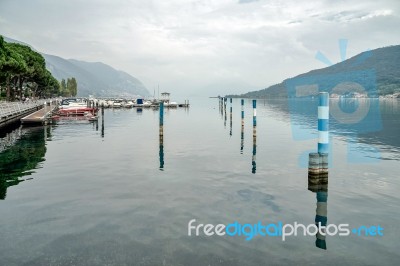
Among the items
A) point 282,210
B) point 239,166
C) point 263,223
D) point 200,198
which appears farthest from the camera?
point 239,166

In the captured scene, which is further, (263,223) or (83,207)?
(83,207)

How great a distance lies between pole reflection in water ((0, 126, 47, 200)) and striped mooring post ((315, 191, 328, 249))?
1125cm

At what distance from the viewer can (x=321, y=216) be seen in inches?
460

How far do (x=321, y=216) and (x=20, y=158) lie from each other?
18.6 m

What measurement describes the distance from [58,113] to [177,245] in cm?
5367

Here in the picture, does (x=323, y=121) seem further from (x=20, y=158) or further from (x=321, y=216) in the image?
(x=20, y=158)

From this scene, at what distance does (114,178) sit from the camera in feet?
56.2

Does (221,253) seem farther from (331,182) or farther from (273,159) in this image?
(273,159)

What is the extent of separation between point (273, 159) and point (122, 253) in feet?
55.1

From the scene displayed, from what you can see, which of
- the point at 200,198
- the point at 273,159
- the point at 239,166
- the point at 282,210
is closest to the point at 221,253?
the point at 282,210

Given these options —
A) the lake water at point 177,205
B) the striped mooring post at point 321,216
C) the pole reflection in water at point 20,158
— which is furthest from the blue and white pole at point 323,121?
the pole reflection in water at point 20,158

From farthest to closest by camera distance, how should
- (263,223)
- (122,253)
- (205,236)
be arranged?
(263,223)
(205,236)
(122,253)

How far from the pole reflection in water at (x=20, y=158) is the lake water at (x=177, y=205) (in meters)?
0.07

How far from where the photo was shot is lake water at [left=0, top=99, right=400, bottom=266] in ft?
28.1
